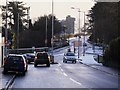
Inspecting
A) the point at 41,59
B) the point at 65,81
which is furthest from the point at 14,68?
the point at 41,59

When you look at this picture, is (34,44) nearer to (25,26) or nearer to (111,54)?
(25,26)

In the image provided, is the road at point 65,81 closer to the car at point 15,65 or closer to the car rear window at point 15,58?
the car at point 15,65

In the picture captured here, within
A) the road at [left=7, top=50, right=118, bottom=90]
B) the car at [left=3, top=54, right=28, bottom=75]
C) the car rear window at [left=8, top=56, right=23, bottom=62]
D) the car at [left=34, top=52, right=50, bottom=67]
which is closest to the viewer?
the road at [left=7, top=50, right=118, bottom=90]

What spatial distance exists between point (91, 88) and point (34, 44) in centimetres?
9329

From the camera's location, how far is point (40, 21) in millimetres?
125125

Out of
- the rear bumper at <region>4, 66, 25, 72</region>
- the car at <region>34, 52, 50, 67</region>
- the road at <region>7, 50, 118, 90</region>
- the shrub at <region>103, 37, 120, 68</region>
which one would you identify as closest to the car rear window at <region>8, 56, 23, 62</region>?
the rear bumper at <region>4, 66, 25, 72</region>

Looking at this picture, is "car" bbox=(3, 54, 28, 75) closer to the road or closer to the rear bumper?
the rear bumper

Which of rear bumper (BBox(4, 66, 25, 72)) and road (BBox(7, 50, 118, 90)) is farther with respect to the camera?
rear bumper (BBox(4, 66, 25, 72))

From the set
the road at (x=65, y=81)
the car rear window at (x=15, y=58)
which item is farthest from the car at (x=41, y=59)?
the car rear window at (x=15, y=58)

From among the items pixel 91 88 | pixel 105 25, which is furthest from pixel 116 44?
pixel 91 88

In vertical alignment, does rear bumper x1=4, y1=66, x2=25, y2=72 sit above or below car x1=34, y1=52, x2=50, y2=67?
above

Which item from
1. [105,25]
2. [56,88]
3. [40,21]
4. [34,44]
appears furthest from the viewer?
[40,21]

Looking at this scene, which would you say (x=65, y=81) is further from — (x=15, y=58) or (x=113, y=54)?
(x=113, y=54)

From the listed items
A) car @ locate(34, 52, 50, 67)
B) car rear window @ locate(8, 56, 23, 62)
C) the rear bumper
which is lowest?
car @ locate(34, 52, 50, 67)
